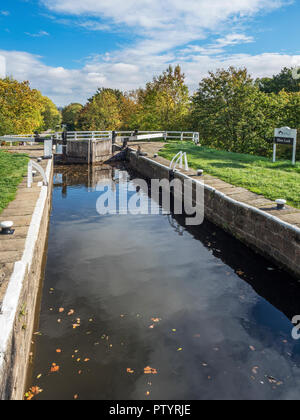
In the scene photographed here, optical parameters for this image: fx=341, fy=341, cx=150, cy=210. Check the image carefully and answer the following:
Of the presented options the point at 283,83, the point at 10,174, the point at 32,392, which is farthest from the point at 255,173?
the point at 283,83

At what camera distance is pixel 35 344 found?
544cm

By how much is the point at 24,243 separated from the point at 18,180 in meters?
6.55

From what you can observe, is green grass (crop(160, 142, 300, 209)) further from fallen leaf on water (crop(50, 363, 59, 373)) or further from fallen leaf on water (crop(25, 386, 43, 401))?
fallen leaf on water (crop(25, 386, 43, 401))

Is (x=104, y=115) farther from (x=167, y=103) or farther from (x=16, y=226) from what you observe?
(x=16, y=226)

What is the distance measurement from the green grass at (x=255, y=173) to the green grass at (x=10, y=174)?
7.72m

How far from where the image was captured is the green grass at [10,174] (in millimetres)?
10147

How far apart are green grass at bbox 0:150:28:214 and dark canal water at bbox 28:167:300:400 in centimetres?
186

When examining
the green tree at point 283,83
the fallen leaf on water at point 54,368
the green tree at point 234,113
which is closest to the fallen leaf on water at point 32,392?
the fallen leaf on water at point 54,368

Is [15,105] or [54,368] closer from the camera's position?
[54,368]

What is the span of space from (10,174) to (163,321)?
10.2 m

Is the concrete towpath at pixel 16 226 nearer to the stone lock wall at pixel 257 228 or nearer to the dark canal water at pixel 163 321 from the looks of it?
the dark canal water at pixel 163 321

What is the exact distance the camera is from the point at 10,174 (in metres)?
13.7

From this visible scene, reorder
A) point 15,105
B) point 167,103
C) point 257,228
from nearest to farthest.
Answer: point 257,228 → point 15,105 → point 167,103

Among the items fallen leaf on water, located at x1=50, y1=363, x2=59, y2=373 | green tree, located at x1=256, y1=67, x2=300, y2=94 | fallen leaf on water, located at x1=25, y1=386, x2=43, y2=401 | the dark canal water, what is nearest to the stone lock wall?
the dark canal water
